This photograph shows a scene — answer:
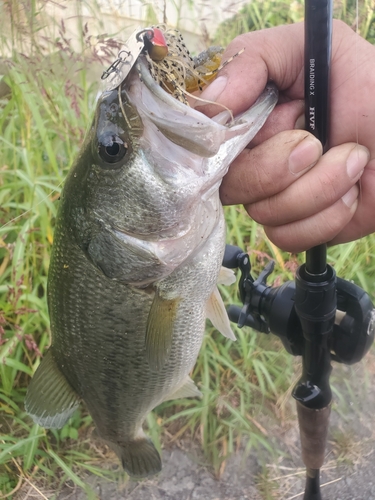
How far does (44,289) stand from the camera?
254 cm

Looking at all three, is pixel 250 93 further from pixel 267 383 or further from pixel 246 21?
pixel 246 21

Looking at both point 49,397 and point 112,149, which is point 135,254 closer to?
point 112,149

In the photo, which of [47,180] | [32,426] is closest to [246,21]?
[47,180]

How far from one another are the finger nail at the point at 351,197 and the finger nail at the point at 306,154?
154mm

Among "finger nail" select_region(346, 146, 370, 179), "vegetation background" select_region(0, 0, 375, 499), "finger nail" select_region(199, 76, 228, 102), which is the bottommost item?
"vegetation background" select_region(0, 0, 375, 499)

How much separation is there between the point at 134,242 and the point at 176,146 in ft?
0.91

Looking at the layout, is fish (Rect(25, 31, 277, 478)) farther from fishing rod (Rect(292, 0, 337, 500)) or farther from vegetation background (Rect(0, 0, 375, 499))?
vegetation background (Rect(0, 0, 375, 499))

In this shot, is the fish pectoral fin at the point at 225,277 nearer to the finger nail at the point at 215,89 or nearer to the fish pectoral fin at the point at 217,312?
the fish pectoral fin at the point at 217,312

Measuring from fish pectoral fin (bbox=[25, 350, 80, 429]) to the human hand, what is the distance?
799 mm

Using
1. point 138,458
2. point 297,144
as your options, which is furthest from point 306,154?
point 138,458

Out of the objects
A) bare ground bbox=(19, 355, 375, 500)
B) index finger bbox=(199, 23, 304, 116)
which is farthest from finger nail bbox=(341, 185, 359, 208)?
bare ground bbox=(19, 355, 375, 500)

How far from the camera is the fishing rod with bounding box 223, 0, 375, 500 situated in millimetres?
1267

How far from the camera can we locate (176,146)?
103 centimetres

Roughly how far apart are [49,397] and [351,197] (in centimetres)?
109
